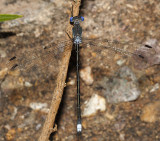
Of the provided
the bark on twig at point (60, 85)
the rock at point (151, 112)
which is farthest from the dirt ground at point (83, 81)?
the bark on twig at point (60, 85)

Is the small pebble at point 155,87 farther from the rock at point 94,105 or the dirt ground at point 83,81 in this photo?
the rock at point 94,105

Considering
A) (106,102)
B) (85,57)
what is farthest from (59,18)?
(106,102)

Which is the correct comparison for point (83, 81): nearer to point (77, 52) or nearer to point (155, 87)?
point (77, 52)

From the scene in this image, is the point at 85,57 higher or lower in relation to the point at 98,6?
lower

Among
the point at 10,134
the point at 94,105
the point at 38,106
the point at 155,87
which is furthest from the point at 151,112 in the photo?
the point at 10,134

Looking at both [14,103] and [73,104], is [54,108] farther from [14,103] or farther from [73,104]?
[14,103]
